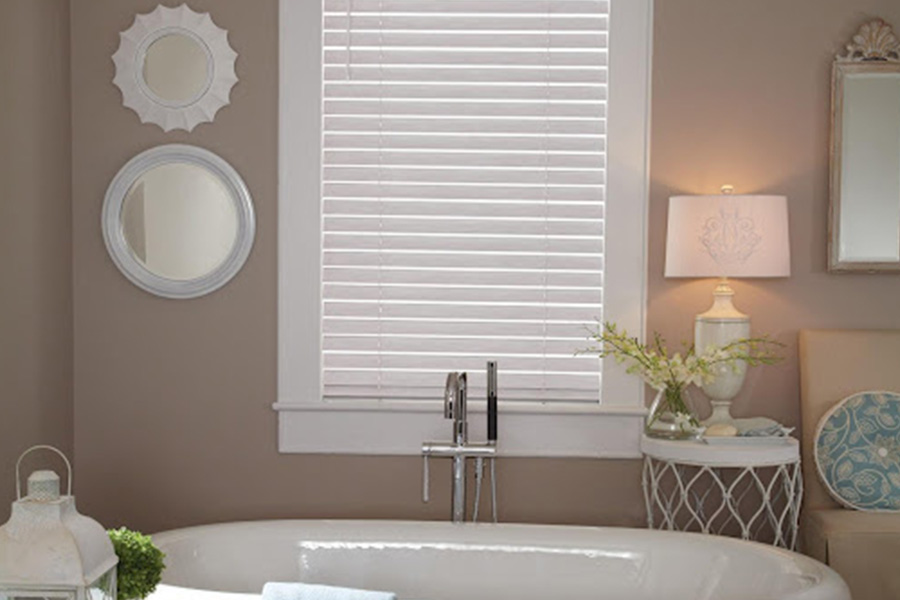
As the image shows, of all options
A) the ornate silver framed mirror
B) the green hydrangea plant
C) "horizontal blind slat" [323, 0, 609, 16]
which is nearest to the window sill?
the ornate silver framed mirror

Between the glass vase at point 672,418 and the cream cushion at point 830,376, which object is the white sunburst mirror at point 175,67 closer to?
the glass vase at point 672,418

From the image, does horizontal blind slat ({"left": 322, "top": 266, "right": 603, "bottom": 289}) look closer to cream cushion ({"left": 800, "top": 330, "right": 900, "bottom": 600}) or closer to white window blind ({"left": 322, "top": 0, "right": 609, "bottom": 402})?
white window blind ({"left": 322, "top": 0, "right": 609, "bottom": 402})

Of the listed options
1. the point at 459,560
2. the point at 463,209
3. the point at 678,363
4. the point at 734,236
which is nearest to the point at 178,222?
the point at 463,209

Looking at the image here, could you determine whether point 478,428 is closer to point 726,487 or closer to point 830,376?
point 726,487

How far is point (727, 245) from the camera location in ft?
11.7

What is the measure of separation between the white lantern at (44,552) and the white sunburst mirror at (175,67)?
207cm

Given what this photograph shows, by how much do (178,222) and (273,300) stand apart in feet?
1.31

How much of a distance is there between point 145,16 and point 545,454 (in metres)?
1.91

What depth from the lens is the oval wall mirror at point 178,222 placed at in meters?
3.89

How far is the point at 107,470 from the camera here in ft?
13.0

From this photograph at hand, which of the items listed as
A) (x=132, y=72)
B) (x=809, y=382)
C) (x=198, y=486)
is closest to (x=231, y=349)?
(x=198, y=486)

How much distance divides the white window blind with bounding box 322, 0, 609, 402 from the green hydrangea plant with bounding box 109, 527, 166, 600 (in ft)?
5.43

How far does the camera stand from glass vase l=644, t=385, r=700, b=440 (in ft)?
11.7

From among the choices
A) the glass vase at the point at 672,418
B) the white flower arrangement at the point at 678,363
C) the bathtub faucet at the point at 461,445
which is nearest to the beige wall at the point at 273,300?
the white flower arrangement at the point at 678,363
